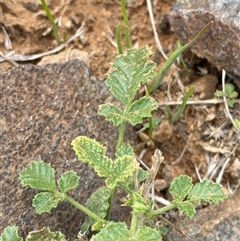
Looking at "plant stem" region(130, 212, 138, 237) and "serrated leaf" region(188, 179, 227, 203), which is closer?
"plant stem" region(130, 212, 138, 237)

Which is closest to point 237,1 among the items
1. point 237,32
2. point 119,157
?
point 237,32

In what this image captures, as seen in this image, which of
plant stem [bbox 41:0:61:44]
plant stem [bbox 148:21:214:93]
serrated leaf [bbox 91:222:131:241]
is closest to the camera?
serrated leaf [bbox 91:222:131:241]

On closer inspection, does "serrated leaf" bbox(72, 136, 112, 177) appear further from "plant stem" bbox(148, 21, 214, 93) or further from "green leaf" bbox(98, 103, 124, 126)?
"plant stem" bbox(148, 21, 214, 93)

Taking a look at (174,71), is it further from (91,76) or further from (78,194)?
(78,194)

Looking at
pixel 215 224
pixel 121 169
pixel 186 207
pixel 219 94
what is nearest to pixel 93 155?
Result: pixel 121 169

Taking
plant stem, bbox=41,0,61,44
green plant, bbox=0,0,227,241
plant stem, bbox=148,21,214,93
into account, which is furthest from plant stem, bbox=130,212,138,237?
plant stem, bbox=41,0,61,44

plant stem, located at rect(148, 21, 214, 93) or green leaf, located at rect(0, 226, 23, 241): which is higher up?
plant stem, located at rect(148, 21, 214, 93)

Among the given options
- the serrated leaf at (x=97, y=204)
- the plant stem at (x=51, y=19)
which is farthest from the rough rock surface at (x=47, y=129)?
the plant stem at (x=51, y=19)

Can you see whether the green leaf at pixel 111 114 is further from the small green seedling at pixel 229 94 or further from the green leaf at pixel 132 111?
the small green seedling at pixel 229 94

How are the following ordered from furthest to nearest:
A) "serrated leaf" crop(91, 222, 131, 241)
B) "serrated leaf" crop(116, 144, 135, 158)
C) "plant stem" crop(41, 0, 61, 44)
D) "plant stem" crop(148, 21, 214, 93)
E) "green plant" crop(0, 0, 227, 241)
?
"plant stem" crop(41, 0, 61, 44) < "plant stem" crop(148, 21, 214, 93) < "serrated leaf" crop(116, 144, 135, 158) < "green plant" crop(0, 0, 227, 241) < "serrated leaf" crop(91, 222, 131, 241)
